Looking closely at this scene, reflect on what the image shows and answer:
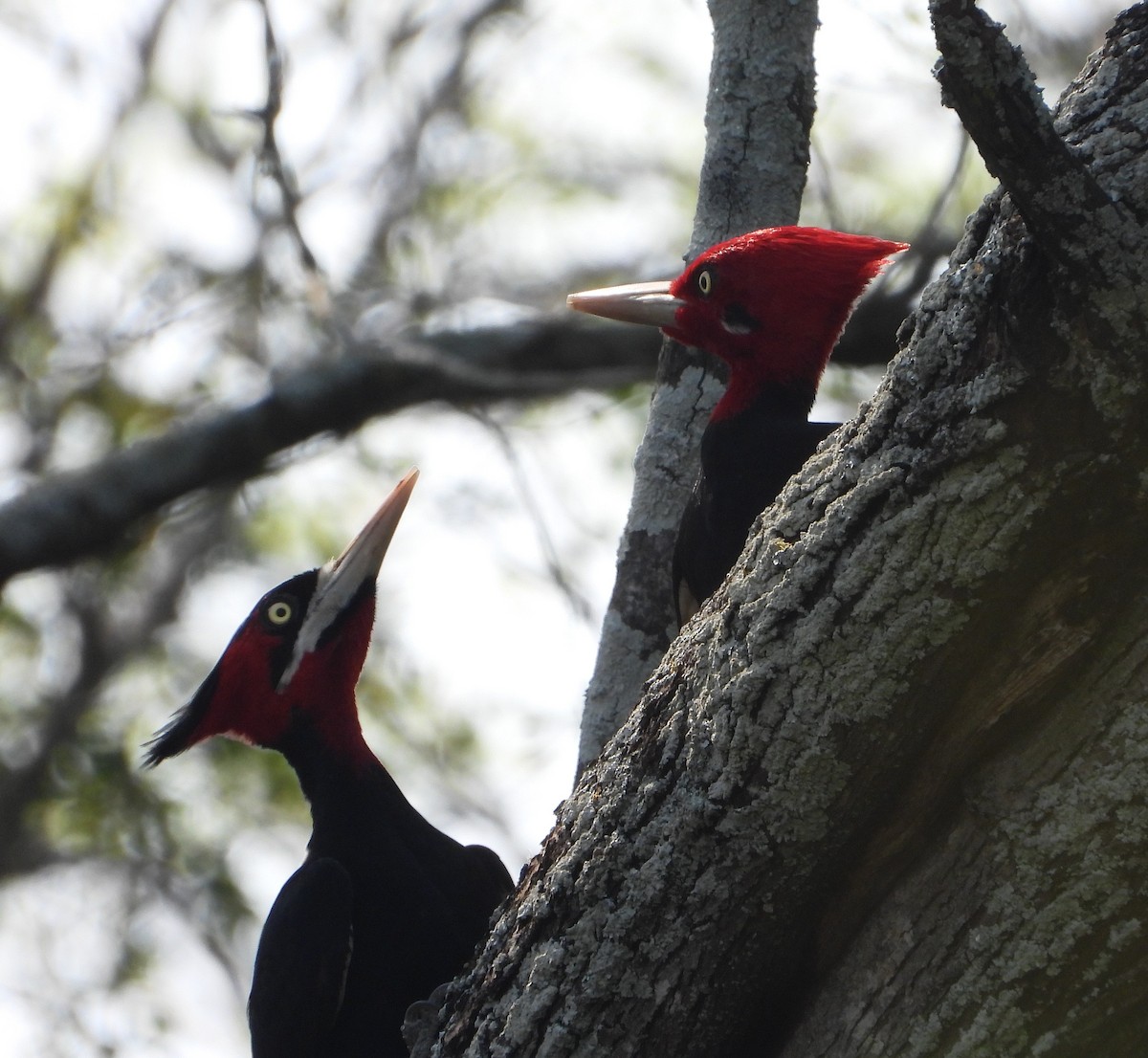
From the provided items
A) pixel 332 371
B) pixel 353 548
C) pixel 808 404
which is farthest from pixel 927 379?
pixel 332 371

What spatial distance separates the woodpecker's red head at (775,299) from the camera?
3.42 metres

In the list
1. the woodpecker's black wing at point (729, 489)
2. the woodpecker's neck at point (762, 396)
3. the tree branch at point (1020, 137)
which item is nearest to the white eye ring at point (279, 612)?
the woodpecker's black wing at point (729, 489)

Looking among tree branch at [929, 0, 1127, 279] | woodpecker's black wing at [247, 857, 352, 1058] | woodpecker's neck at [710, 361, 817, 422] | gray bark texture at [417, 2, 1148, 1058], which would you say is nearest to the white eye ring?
woodpecker's black wing at [247, 857, 352, 1058]

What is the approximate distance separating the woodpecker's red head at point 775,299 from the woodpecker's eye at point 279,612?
3.98ft

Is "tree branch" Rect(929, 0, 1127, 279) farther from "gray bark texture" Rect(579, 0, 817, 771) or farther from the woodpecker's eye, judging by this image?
the woodpecker's eye

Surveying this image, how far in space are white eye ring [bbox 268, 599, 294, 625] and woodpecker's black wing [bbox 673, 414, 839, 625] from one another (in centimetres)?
104

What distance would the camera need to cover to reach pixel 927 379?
1901 millimetres

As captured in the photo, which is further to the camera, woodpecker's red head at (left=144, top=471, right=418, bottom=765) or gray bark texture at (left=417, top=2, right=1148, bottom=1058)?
woodpecker's red head at (left=144, top=471, right=418, bottom=765)

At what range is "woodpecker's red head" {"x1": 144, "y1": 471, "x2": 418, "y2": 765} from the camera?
3.69 metres

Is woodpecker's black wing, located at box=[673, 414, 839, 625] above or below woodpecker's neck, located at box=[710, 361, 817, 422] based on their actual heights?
below

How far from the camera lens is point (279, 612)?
12.3ft

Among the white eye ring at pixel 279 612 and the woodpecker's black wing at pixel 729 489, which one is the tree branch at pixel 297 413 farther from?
the woodpecker's black wing at pixel 729 489

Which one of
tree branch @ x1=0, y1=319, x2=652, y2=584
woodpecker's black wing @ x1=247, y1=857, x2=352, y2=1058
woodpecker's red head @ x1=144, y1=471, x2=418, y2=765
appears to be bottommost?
woodpecker's black wing @ x1=247, y1=857, x2=352, y2=1058

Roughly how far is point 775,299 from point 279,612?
148 centimetres
